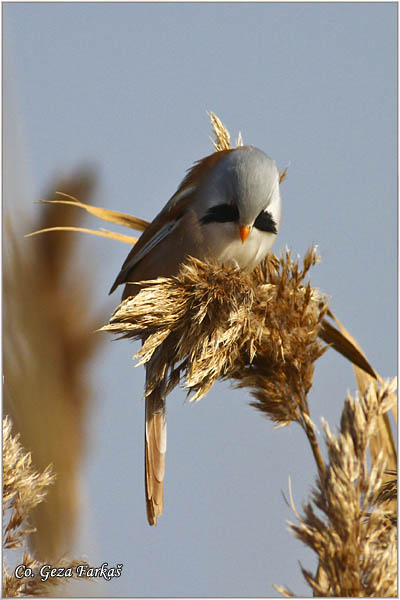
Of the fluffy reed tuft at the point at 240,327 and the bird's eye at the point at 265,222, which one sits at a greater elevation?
the bird's eye at the point at 265,222

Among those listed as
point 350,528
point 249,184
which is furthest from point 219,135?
point 350,528

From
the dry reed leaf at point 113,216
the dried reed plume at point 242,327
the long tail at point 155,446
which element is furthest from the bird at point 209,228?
the dried reed plume at point 242,327

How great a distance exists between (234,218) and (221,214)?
59mm

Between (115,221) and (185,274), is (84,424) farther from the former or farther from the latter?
(185,274)

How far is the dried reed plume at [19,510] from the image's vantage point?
4.74 feet

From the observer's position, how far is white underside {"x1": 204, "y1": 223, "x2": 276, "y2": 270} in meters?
2.26

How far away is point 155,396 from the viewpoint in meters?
2.25

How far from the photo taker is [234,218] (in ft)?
7.71

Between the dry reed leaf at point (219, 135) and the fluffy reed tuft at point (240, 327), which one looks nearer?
the fluffy reed tuft at point (240, 327)

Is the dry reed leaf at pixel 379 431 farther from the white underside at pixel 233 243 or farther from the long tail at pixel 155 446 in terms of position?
the long tail at pixel 155 446

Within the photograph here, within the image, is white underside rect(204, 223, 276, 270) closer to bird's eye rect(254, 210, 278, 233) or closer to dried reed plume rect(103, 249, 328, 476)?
bird's eye rect(254, 210, 278, 233)

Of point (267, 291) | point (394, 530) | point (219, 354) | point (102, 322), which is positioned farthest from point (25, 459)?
point (102, 322)

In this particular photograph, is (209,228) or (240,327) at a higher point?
(209,228)

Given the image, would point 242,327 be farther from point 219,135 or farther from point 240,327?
point 219,135
